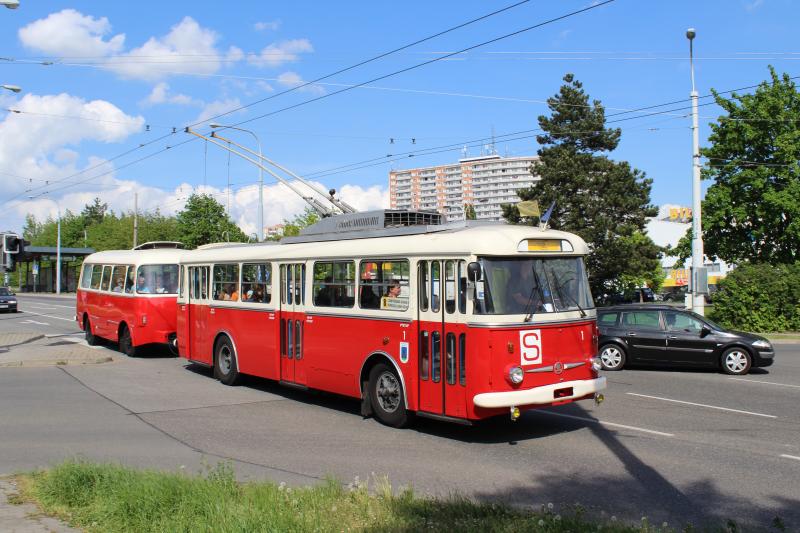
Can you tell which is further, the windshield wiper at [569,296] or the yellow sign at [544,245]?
the windshield wiper at [569,296]

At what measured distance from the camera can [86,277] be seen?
21516 mm

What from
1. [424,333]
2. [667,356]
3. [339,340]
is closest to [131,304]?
[339,340]

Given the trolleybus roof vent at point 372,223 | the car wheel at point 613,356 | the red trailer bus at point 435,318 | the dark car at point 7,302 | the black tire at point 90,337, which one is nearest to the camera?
the red trailer bus at point 435,318

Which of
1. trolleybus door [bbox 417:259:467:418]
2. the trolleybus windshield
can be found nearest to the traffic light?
trolleybus door [bbox 417:259:467:418]

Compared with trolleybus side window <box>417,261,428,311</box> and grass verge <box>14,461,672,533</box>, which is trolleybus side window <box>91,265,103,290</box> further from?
grass verge <box>14,461,672,533</box>

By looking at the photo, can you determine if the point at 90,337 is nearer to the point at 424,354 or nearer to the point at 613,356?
the point at 613,356

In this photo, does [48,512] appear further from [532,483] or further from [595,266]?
[595,266]

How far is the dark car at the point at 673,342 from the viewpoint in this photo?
1527cm

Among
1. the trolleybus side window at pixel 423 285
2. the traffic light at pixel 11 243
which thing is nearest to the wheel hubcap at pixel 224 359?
the trolleybus side window at pixel 423 285

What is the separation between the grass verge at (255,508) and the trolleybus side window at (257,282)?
20.7ft

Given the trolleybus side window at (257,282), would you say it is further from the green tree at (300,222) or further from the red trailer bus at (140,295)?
the green tree at (300,222)

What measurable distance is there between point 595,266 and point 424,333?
34.0 metres

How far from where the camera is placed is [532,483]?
705 centimetres

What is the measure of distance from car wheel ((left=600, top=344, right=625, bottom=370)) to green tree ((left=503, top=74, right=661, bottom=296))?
23314 mm
